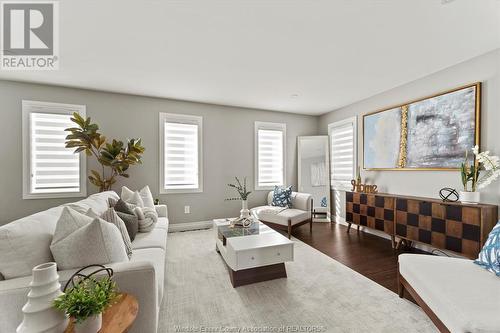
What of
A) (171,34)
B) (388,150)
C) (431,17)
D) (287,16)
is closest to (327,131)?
(388,150)

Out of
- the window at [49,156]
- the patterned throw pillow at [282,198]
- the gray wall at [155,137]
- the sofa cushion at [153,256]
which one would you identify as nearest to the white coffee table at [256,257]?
the sofa cushion at [153,256]

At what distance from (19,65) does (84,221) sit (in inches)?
114

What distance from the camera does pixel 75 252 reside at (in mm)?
1244

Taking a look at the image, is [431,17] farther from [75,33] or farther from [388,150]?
[75,33]

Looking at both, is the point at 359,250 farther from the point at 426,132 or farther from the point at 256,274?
the point at 426,132

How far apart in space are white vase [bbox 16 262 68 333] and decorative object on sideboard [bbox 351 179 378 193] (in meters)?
4.08

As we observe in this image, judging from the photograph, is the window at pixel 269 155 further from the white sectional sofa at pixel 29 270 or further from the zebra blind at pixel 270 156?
the white sectional sofa at pixel 29 270

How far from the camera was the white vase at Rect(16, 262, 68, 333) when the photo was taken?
0.87 metres

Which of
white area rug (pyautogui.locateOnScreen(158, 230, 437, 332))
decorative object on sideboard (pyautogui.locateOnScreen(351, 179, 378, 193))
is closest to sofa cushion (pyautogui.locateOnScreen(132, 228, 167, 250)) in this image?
white area rug (pyautogui.locateOnScreen(158, 230, 437, 332))

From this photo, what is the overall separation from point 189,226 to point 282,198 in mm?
1935

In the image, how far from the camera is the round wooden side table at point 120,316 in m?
0.96

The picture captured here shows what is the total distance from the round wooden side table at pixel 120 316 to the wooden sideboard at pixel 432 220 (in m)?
3.23

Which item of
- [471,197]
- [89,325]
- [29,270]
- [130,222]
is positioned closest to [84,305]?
[89,325]

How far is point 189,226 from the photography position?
416cm
